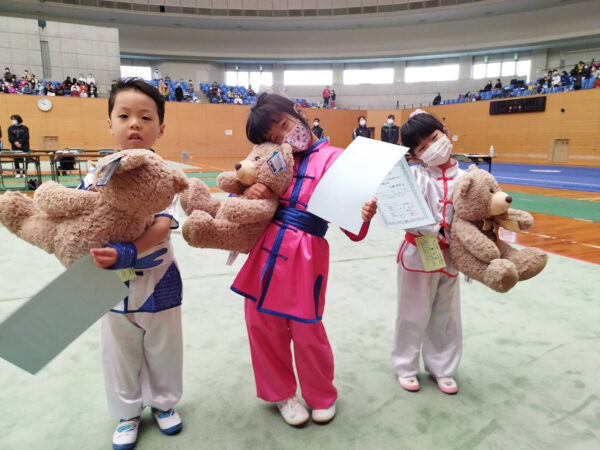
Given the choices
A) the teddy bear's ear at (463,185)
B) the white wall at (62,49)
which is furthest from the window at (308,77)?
the teddy bear's ear at (463,185)

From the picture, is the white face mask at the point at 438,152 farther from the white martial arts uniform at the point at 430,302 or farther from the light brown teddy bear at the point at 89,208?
the light brown teddy bear at the point at 89,208

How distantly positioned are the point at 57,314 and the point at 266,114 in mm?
838

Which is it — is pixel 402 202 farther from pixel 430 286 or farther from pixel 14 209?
pixel 14 209

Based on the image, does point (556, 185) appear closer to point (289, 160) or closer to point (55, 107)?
point (289, 160)

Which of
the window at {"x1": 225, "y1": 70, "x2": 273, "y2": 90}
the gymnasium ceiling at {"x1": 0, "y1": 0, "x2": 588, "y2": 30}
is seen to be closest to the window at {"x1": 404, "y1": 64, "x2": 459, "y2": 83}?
the gymnasium ceiling at {"x1": 0, "y1": 0, "x2": 588, "y2": 30}

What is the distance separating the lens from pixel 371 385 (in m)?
1.70

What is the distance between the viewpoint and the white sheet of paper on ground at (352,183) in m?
1.22

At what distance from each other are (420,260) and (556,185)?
849cm

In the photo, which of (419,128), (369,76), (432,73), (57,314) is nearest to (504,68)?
(432,73)

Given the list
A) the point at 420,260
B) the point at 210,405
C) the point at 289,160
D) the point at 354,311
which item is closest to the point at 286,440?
the point at 210,405

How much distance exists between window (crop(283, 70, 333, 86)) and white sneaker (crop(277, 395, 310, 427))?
82.1ft

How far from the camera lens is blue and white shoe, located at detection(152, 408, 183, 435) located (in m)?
1.39

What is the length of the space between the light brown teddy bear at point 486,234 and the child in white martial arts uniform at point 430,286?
0.08 meters

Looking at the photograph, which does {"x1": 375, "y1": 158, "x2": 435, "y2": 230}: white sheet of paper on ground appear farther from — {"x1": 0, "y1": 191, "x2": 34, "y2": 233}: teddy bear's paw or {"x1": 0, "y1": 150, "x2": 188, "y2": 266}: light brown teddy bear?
{"x1": 0, "y1": 191, "x2": 34, "y2": 233}: teddy bear's paw
